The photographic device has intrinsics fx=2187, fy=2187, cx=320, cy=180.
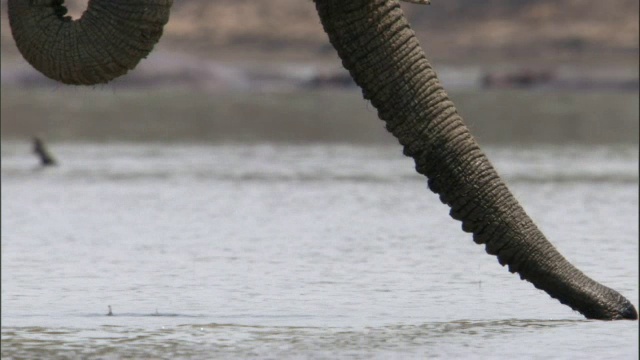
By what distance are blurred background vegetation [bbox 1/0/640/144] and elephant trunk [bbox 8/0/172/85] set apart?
0.82 m

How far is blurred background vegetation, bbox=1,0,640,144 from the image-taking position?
4022 cm

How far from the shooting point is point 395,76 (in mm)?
10867

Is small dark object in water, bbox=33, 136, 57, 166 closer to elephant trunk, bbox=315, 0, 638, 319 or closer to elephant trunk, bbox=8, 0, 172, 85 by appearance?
elephant trunk, bbox=315, 0, 638, 319

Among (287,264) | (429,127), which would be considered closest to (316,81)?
(287,264)

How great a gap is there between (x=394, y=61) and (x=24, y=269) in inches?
224

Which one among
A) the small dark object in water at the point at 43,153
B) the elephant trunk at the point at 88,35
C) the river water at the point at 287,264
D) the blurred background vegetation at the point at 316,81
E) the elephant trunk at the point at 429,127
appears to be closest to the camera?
the elephant trunk at the point at 88,35

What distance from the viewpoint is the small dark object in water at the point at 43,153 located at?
27219 mm

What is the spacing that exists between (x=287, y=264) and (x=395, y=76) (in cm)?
537

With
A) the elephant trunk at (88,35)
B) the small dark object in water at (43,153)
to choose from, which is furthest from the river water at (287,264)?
the elephant trunk at (88,35)

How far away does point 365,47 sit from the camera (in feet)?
35.6

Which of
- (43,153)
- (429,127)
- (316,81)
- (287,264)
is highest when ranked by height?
(316,81)

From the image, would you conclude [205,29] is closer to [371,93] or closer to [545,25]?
[545,25]

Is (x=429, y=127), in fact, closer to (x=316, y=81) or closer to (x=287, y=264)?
(x=287, y=264)

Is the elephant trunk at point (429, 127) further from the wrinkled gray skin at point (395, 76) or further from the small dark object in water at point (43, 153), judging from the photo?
the small dark object in water at point (43, 153)
